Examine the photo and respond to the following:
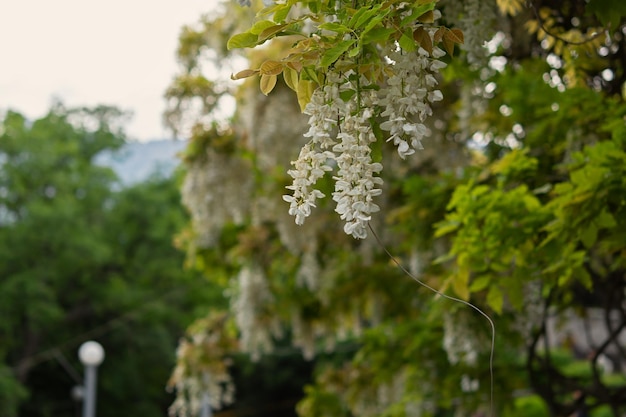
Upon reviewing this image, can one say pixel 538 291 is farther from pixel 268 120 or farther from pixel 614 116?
pixel 268 120

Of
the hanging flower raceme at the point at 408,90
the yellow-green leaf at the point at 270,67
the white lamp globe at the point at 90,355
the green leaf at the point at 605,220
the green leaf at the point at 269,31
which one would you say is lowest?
the green leaf at the point at 605,220

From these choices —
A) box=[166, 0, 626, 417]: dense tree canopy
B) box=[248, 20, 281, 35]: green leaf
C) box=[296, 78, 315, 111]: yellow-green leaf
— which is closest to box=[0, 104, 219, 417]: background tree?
box=[166, 0, 626, 417]: dense tree canopy

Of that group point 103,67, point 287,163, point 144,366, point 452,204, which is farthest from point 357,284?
point 103,67

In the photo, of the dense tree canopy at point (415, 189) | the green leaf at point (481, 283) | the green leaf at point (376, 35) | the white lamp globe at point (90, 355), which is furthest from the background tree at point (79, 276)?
the green leaf at point (376, 35)

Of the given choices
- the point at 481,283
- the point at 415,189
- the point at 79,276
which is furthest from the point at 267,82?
the point at 79,276

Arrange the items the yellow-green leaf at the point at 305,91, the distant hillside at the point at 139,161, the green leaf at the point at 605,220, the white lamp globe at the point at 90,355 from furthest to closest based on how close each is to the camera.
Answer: the distant hillside at the point at 139,161, the white lamp globe at the point at 90,355, the green leaf at the point at 605,220, the yellow-green leaf at the point at 305,91

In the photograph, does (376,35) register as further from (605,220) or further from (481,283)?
(481,283)

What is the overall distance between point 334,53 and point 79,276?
1681cm

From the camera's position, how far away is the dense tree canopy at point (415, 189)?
5.41 ft

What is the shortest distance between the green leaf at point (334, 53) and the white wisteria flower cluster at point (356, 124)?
9 cm

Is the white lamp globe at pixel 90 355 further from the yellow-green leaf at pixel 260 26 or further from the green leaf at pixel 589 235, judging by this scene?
the yellow-green leaf at pixel 260 26

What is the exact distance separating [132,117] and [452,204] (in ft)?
60.2

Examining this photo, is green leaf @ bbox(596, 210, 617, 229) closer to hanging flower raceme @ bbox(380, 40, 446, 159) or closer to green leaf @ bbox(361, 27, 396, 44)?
hanging flower raceme @ bbox(380, 40, 446, 159)

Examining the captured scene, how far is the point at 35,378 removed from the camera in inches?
700
